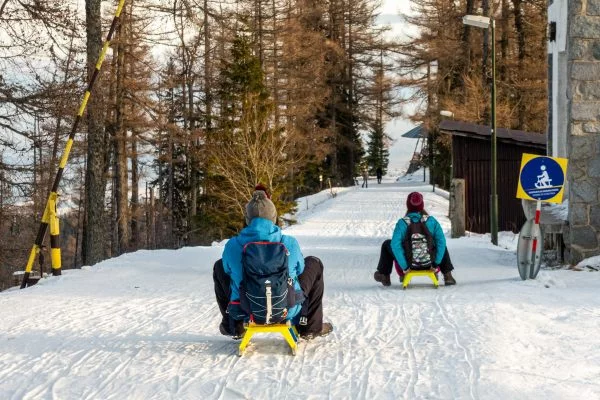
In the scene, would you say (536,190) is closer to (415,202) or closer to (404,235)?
(415,202)

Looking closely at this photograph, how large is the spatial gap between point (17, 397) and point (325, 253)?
10276 millimetres

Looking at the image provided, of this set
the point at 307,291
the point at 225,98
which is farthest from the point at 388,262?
the point at 225,98

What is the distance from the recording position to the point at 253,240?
5621 mm

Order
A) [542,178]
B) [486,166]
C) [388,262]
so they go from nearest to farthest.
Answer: [388,262]
[542,178]
[486,166]

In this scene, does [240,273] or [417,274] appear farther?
[417,274]

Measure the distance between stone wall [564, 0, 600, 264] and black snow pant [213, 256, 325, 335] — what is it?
6.60 meters

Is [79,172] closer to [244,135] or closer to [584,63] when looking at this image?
[244,135]

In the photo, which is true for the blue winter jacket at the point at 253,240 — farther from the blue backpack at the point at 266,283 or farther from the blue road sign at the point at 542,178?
the blue road sign at the point at 542,178

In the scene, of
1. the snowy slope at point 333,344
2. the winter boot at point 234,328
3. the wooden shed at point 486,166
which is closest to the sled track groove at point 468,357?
the snowy slope at point 333,344

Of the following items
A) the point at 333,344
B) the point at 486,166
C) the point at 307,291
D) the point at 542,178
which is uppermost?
the point at 486,166

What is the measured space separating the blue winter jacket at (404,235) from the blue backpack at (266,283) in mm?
3604

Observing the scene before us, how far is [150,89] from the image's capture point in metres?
30.1

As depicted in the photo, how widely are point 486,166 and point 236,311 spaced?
2040 cm

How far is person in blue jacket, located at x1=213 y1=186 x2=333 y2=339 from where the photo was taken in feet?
18.6
